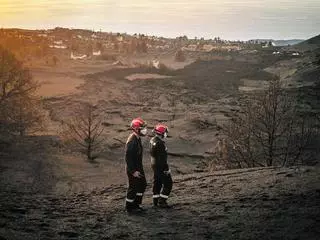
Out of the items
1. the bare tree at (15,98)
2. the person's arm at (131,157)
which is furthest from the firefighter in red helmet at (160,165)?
the bare tree at (15,98)

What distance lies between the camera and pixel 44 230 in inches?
428

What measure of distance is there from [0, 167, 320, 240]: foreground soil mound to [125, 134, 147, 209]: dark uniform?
1.59 feet

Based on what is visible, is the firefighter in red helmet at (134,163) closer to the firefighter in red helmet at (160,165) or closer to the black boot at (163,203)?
the firefighter in red helmet at (160,165)

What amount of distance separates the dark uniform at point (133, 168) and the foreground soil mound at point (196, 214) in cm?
48

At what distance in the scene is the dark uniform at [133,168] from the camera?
1207 cm

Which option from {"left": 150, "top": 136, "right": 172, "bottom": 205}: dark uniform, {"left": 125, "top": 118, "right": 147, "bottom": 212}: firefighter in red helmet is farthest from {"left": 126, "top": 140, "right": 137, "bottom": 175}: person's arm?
{"left": 150, "top": 136, "right": 172, "bottom": 205}: dark uniform

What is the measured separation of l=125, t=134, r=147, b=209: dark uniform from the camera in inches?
475

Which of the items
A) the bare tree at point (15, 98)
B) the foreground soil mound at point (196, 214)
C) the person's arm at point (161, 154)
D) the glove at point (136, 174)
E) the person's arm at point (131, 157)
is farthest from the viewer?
the bare tree at point (15, 98)

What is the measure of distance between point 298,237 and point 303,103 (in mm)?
48946

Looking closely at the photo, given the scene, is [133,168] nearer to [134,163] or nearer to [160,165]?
[134,163]

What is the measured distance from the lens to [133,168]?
39.5 ft

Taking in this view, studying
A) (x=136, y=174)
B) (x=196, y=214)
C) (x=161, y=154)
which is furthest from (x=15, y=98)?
(x=196, y=214)

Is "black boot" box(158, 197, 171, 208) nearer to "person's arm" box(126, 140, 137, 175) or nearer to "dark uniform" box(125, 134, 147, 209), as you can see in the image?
"dark uniform" box(125, 134, 147, 209)

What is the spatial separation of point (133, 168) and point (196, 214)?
1951 millimetres
